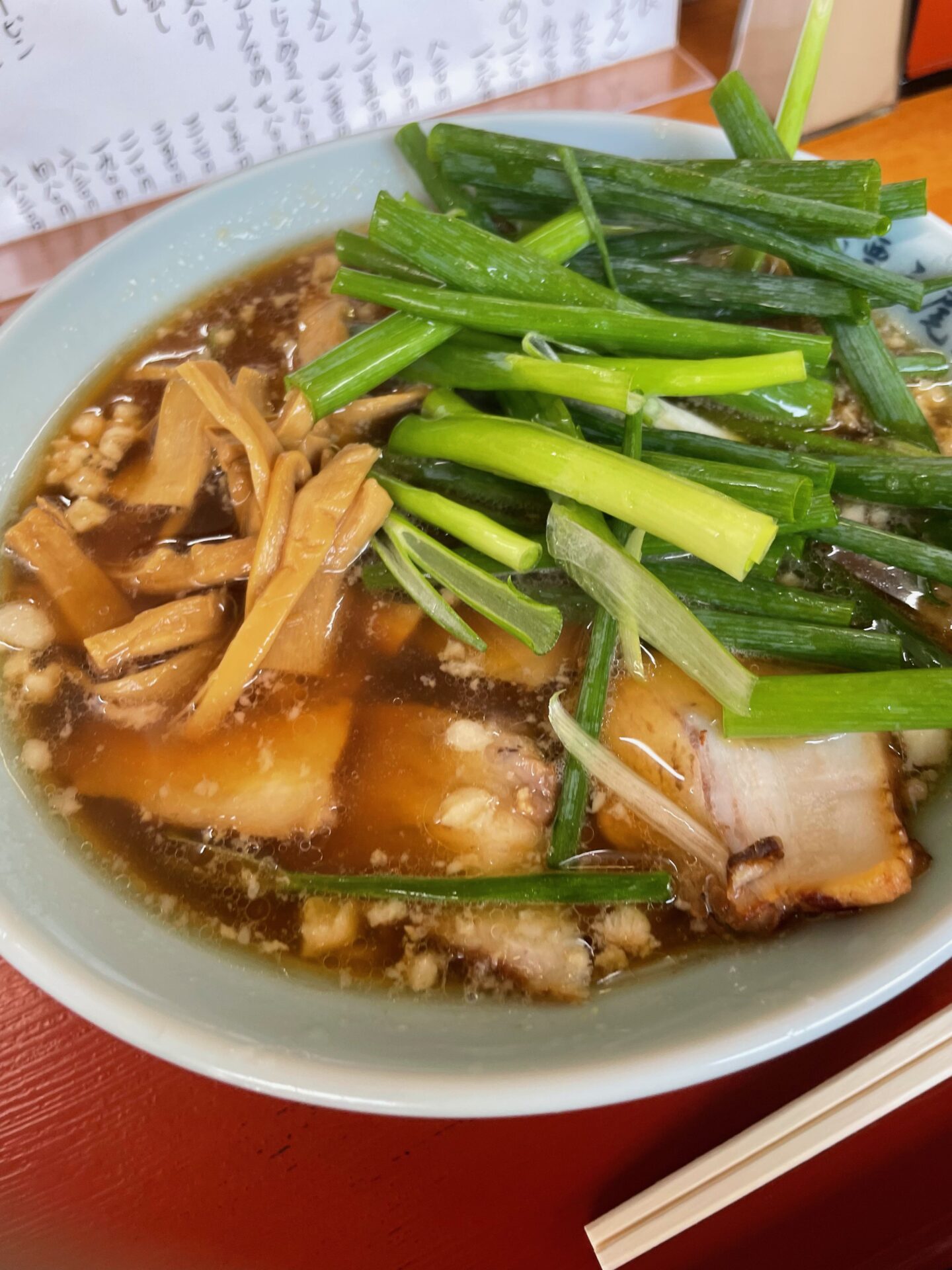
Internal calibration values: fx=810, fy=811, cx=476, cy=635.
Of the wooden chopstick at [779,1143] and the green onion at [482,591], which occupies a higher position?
the green onion at [482,591]

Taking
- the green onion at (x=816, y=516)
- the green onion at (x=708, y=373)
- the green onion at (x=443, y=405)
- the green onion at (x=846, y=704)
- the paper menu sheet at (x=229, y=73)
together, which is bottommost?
the green onion at (x=846, y=704)

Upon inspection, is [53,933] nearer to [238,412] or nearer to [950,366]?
[238,412]

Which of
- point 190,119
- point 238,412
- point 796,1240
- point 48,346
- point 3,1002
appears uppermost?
point 190,119

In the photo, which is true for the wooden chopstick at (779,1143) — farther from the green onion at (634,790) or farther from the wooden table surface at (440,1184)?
the green onion at (634,790)

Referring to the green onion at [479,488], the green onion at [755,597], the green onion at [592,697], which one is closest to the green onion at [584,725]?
the green onion at [592,697]

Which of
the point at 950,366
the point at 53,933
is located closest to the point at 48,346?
the point at 53,933

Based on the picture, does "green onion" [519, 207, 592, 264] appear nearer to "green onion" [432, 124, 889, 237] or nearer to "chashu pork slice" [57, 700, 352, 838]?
"green onion" [432, 124, 889, 237]

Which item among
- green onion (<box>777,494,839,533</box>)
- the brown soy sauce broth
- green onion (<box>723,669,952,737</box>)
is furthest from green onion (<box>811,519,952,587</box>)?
the brown soy sauce broth
